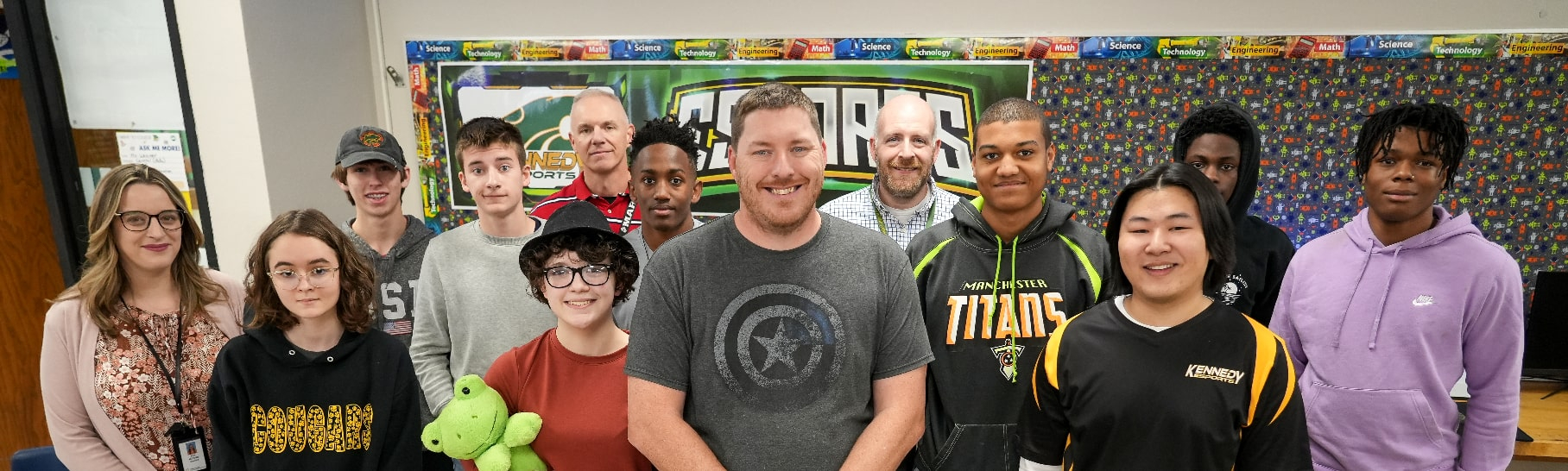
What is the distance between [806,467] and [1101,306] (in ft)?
2.52

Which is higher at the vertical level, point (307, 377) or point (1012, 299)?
point (1012, 299)

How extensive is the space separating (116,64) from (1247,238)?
4826mm

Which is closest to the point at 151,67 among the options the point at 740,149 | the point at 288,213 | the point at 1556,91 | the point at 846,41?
the point at 288,213

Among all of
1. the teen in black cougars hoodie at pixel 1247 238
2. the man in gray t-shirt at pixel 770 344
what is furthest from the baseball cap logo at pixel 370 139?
the teen in black cougars hoodie at pixel 1247 238

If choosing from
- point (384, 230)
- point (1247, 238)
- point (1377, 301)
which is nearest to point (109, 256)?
point (384, 230)

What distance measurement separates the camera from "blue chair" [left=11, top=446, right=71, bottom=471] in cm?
226

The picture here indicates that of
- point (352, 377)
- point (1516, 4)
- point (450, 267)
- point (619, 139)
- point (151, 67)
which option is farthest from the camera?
point (151, 67)

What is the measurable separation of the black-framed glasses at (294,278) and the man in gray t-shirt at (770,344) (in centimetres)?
90

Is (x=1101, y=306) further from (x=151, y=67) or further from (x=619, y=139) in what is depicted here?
(x=151, y=67)

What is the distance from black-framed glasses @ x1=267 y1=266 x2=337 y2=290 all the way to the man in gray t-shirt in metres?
0.90

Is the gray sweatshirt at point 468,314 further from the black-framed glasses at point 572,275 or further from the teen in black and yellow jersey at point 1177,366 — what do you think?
the teen in black and yellow jersey at point 1177,366

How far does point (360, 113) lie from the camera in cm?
378

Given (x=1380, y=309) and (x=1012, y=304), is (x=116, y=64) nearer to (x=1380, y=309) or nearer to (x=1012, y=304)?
(x=1012, y=304)

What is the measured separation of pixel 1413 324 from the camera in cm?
191
